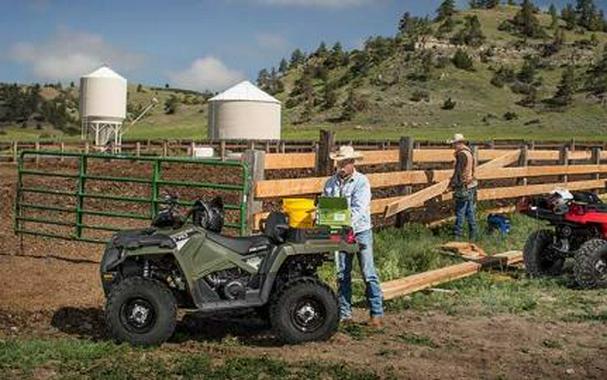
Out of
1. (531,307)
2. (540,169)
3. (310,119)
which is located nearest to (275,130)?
(310,119)

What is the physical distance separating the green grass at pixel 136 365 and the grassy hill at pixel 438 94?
139 feet

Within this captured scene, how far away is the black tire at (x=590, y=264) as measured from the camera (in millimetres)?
9211

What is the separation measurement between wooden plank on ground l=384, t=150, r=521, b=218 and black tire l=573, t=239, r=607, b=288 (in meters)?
3.40

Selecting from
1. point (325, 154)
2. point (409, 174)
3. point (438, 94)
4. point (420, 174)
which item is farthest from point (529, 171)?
point (438, 94)

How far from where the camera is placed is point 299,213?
695 centimetres

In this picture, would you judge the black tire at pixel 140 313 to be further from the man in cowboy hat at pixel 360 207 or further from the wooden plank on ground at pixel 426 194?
the wooden plank on ground at pixel 426 194

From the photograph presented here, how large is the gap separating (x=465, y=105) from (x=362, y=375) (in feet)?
182

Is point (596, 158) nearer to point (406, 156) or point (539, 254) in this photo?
point (406, 156)

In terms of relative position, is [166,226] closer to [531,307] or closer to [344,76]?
[531,307]

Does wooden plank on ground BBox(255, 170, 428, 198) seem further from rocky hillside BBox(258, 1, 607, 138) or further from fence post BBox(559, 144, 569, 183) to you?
rocky hillside BBox(258, 1, 607, 138)

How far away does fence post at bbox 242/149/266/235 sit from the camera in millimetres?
9742

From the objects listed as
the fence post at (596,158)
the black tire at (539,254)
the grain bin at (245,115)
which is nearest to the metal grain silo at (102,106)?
the grain bin at (245,115)

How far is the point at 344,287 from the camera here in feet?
25.2

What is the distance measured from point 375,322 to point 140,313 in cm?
217
